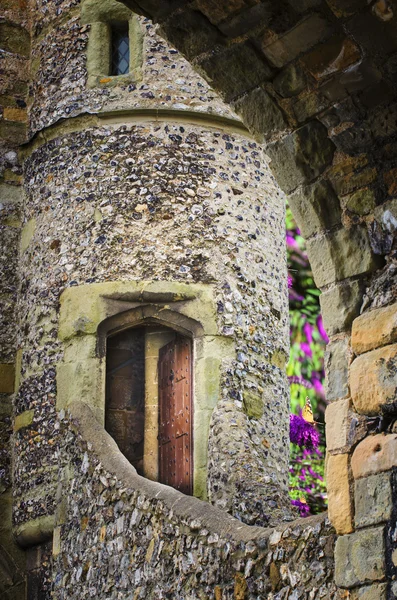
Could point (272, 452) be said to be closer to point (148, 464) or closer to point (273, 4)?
point (148, 464)

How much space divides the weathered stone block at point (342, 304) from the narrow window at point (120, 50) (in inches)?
197

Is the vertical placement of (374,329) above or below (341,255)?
below

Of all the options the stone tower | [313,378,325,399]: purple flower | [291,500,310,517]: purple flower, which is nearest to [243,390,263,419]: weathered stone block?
the stone tower

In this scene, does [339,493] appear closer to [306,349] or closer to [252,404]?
[252,404]

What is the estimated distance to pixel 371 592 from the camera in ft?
13.1

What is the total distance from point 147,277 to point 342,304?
3834 millimetres

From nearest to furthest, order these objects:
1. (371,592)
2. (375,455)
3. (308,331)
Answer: (371,592) < (375,455) < (308,331)

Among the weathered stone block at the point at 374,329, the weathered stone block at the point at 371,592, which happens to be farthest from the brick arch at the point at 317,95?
the weathered stone block at the point at 371,592

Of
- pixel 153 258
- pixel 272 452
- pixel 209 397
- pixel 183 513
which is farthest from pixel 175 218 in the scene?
pixel 183 513

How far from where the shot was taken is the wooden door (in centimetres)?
785

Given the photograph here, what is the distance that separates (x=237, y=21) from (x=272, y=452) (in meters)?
4.31

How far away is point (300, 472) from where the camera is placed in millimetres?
11781

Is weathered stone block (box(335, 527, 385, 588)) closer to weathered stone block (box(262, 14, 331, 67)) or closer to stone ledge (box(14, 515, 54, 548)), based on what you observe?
weathered stone block (box(262, 14, 331, 67))

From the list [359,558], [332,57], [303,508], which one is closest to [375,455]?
[359,558]
